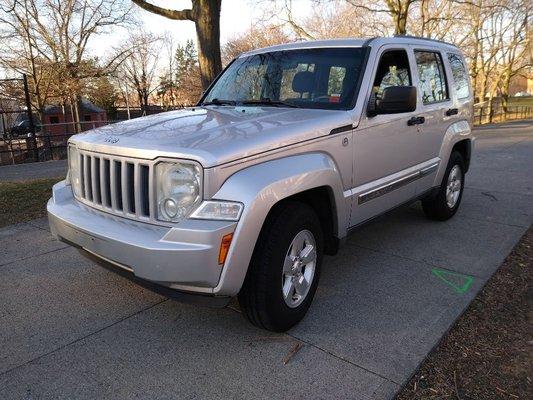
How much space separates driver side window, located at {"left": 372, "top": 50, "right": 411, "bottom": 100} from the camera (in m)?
3.96

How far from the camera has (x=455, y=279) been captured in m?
3.98

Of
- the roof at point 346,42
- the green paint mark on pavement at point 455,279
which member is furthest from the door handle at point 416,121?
the green paint mark on pavement at point 455,279

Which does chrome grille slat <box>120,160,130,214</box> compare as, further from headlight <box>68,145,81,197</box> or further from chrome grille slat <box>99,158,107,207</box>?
headlight <box>68,145,81,197</box>

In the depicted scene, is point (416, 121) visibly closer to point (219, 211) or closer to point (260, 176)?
point (260, 176)

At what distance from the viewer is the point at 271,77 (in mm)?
4172

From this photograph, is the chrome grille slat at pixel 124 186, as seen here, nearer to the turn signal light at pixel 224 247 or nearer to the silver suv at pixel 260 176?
the silver suv at pixel 260 176

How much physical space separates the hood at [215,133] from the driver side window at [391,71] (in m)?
0.67

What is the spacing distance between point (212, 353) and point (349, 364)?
2.79ft

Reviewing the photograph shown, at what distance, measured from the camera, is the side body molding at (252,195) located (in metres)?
2.61

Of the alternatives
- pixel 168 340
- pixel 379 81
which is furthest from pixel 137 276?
pixel 379 81

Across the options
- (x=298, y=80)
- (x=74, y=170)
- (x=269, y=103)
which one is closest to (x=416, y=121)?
(x=298, y=80)

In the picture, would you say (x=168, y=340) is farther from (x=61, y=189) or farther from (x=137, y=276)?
(x=61, y=189)

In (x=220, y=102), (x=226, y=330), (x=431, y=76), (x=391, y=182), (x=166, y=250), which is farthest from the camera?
(x=431, y=76)


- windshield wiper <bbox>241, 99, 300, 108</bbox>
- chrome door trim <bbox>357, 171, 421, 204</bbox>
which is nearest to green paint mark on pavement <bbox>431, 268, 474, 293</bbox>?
chrome door trim <bbox>357, 171, 421, 204</bbox>
